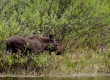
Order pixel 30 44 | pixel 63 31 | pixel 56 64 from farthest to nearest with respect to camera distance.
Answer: pixel 63 31, pixel 56 64, pixel 30 44

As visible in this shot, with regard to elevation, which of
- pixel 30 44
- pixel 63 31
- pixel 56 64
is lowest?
pixel 56 64

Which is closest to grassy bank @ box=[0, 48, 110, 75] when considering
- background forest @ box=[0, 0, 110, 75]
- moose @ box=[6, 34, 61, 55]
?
background forest @ box=[0, 0, 110, 75]

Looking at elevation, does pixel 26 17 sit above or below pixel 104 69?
above

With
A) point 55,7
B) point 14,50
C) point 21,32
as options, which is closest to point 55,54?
point 21,32

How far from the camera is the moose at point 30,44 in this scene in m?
15.7

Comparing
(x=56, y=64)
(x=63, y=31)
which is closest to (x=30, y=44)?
(x=56, y=64)

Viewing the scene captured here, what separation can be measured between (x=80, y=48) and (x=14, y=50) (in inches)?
269

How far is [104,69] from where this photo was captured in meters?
17.9

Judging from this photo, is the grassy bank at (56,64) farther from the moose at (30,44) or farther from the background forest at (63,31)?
the moose at (30,44)

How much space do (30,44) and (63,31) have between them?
197 inches

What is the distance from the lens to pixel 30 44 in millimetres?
16406

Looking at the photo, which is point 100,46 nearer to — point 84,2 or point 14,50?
point 84,2

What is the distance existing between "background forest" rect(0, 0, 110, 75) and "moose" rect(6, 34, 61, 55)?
285mm

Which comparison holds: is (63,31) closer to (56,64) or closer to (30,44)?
(56,64)
